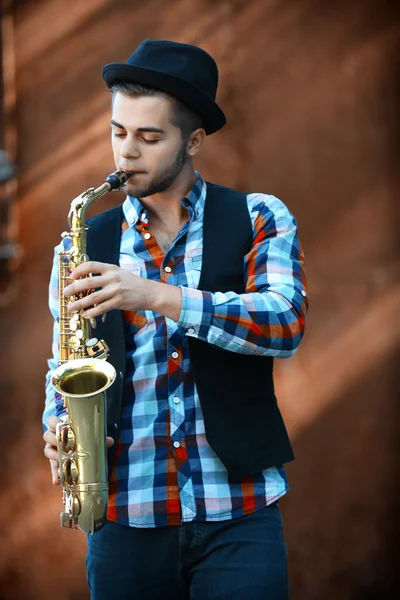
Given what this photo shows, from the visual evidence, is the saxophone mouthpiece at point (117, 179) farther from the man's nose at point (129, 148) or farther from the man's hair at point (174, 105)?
the man's hair at point (174, 105)

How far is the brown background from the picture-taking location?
12.3 ft

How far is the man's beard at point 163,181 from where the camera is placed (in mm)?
2441

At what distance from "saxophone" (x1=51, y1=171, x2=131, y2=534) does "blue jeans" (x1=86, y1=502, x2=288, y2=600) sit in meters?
0.11

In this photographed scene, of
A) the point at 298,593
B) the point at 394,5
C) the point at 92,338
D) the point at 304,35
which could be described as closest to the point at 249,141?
the point at 304,35

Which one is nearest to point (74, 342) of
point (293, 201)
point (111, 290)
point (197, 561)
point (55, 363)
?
point (55, 363)

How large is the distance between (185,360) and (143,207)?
0.45 m

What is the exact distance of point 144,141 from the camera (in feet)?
7.98

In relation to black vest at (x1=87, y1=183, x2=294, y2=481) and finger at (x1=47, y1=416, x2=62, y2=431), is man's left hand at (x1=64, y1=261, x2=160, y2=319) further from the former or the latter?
finger at (x1=47, y1=416, x2=62, y2=431)

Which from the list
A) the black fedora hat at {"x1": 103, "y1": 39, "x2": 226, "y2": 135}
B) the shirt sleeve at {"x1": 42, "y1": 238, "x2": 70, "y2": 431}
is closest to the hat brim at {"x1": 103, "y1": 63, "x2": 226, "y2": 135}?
the black fedora hat at {"x1": 103, "y1": 39, "x2": 226, "y2": 135}

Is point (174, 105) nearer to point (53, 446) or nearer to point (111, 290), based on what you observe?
point (111, 290)

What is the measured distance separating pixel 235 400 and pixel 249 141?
1.67m

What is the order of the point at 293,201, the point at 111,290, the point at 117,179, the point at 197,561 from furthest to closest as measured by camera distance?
the point at 293,201 → the point at 117,179 → the point at 197,561 → the point at 111,290

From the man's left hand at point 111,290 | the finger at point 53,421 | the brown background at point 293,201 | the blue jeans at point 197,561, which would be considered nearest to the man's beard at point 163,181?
the man's left hand at point 111,290

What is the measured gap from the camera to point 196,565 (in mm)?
2295
